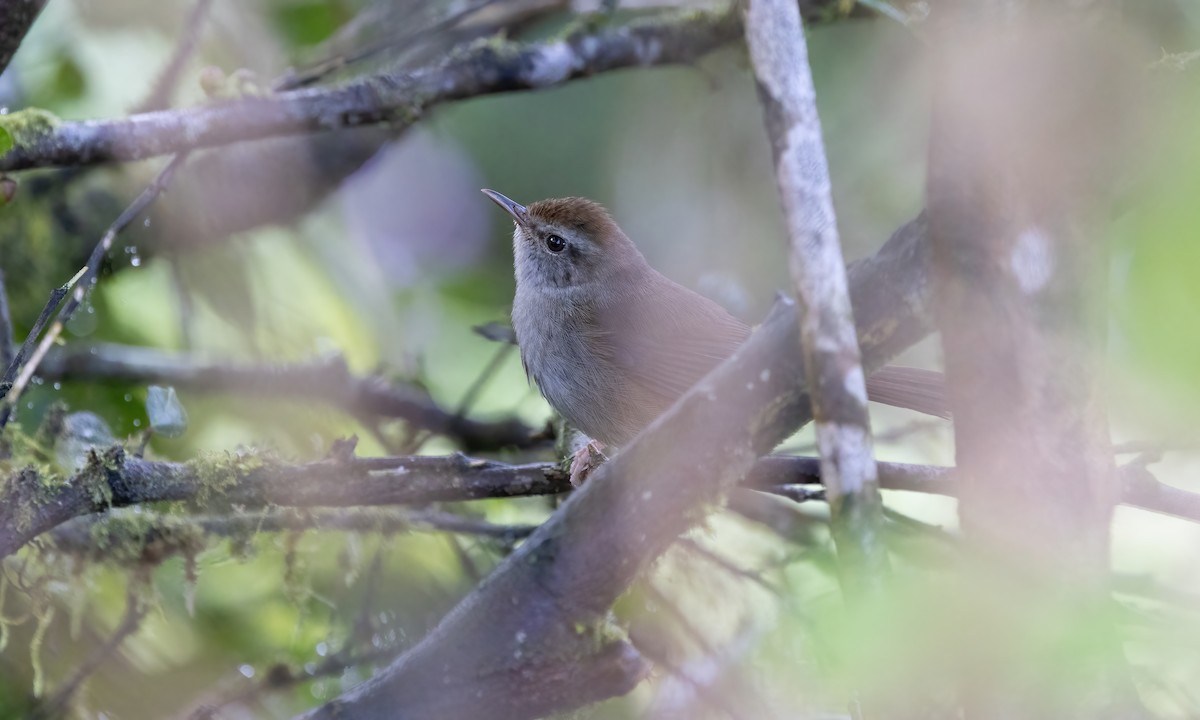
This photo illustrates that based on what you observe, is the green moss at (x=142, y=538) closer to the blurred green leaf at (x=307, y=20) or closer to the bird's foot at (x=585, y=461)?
the bird's foot at (x=585, y=461)

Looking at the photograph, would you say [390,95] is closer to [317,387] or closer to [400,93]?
[400,93]

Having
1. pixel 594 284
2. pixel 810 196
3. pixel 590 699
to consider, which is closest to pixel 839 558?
pixel 810 196

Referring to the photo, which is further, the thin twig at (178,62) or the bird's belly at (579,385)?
the thin twig at (178,62)

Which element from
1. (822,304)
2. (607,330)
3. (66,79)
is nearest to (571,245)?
(607,330)

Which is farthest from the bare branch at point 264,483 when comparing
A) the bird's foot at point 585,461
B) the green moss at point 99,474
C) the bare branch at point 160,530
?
the bare branch at point 160,530

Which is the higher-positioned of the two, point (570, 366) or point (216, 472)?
point (216, 472)

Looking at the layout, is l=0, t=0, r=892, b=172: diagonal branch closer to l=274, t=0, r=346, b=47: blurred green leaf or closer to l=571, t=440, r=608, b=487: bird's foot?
l=571, t=440, r=608, b=487: bird's foot

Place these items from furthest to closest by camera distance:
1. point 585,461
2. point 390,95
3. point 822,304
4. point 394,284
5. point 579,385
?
point 394,284 < point 579,385 < point 390,95 < point 585,461 < point 822,304
